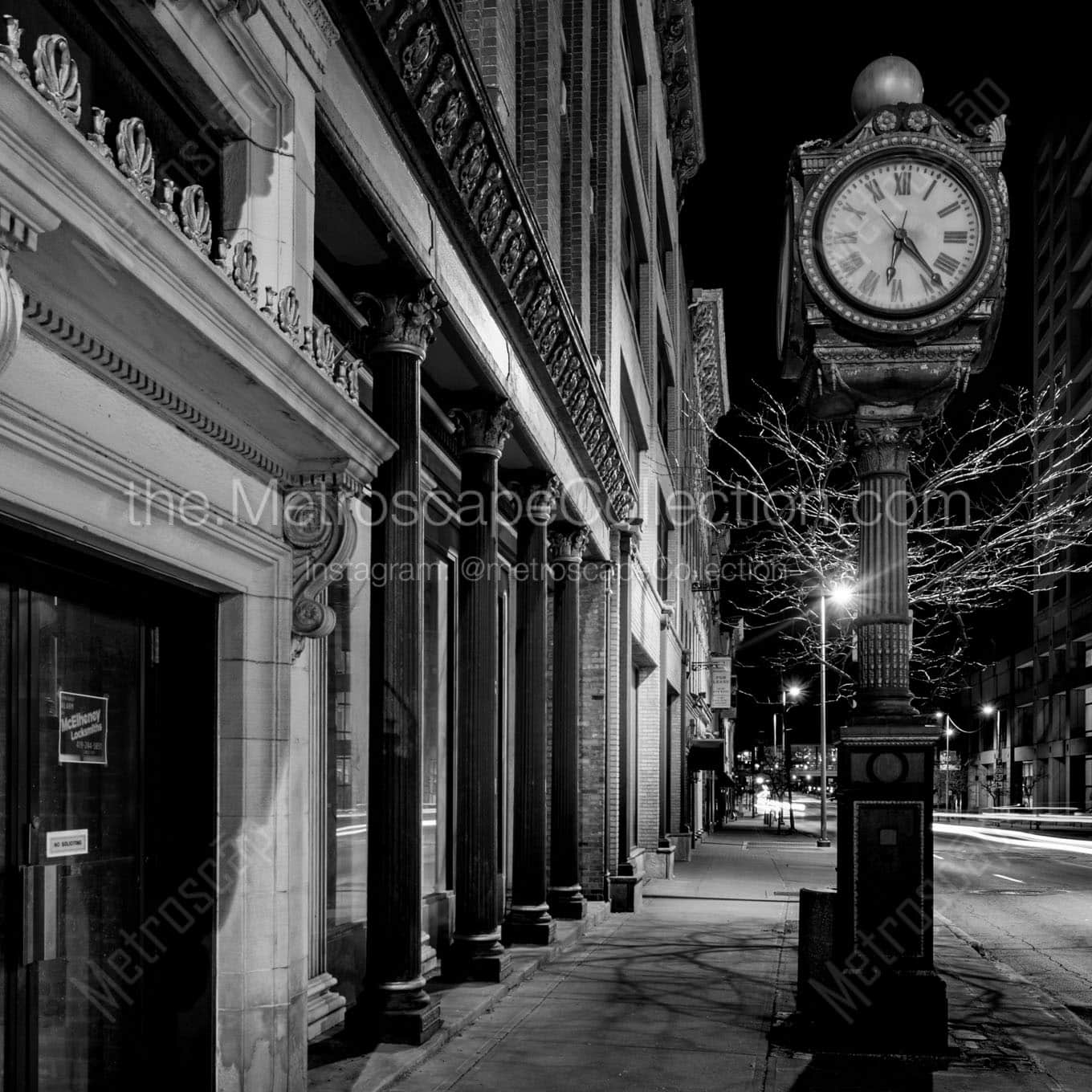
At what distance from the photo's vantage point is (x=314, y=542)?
19.4 feet

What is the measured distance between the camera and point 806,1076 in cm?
754

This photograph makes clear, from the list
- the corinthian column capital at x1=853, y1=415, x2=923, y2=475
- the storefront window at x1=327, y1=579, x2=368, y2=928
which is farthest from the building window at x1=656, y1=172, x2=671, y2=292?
the corinthian column capital at x1=853, y1=415, x2=923, y2=475

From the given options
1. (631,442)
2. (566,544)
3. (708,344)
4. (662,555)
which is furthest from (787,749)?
(566,544)

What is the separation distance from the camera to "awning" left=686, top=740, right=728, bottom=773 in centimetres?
3687

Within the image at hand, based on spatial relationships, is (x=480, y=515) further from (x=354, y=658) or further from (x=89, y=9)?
(x=89, y=9)

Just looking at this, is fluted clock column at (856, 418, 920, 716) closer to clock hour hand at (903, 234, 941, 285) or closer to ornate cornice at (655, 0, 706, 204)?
clock hour hand at (903, 234, 941, 285)

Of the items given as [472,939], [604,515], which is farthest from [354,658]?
[604,515]

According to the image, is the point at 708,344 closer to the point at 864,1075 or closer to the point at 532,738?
the point at 532,738

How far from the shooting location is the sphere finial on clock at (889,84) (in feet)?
26.8

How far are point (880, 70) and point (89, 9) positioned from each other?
519cm

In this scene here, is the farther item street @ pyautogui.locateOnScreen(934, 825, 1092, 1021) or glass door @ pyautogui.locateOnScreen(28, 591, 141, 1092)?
street @ pyautogui.locateOnScreen(934, 825, 1092, 1021)

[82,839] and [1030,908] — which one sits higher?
[82,839]

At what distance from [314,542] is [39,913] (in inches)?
81.1

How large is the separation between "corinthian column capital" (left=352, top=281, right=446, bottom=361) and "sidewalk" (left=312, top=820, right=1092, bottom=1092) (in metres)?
4.38
